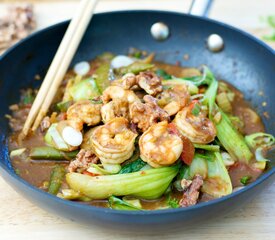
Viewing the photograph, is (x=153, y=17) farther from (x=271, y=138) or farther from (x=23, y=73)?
(x=271, y=138)

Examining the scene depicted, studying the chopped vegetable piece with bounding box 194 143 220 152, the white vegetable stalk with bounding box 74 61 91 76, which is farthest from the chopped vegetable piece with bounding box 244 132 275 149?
the white vegetable stalk with bounding box 74 61 91 76

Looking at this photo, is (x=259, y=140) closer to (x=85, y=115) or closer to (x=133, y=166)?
(x=133, y=166)

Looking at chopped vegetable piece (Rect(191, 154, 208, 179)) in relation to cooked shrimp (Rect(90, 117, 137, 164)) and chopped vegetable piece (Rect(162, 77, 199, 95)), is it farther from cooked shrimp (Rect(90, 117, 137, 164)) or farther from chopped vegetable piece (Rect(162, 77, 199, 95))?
chopped vegetable piece (Rect(162, 77, 199, 95))

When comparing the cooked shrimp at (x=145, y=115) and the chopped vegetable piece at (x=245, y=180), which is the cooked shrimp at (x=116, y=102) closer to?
the cooked shrimp at (x=145, y=115)

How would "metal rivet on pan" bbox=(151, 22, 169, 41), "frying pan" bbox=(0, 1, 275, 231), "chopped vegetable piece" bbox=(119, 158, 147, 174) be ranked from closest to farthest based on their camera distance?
"chopped vegetable piece" bbox=(119, 158, 147, 174) → "frying pan" bbox=(0, 1, 275, 231) → "metal rivet on pan" bbox=(151, 22, 169, 41)

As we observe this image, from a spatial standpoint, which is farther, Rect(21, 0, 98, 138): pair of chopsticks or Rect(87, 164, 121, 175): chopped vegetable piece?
Rect(21, 0, 98, 138): pair of chopsticks

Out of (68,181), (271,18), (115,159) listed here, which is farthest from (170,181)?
(271,18)

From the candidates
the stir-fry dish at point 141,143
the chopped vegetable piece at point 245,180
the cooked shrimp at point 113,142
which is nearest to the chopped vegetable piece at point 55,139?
the stir-fry dish at point 141,143
